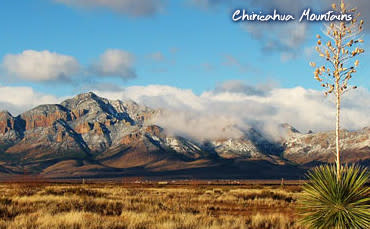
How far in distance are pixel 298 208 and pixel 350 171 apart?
2.15 m

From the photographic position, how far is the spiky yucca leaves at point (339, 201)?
Answer: 13578mm

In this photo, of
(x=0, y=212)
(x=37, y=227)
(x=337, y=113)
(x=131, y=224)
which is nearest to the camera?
(x=337, y=113)

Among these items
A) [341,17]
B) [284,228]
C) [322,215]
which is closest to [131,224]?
[284,228]

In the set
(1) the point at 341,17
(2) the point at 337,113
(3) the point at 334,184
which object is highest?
(1) the point at 341,17

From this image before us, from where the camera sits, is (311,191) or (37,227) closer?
(311,191)

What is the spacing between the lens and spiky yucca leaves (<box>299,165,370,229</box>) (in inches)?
535

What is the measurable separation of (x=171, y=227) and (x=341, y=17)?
936 centimetres

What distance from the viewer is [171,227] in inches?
667

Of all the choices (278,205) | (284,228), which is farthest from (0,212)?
(278,205)

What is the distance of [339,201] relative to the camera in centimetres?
1377

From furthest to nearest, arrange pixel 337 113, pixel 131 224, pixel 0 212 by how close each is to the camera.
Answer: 1. pixel 0 212
2. pixel 131 224
3. pixel 337 113

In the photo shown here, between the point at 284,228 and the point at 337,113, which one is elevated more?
the point at 337,113

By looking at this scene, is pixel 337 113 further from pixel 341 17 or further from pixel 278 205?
pixel 278 205

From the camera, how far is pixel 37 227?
16.2 metres
